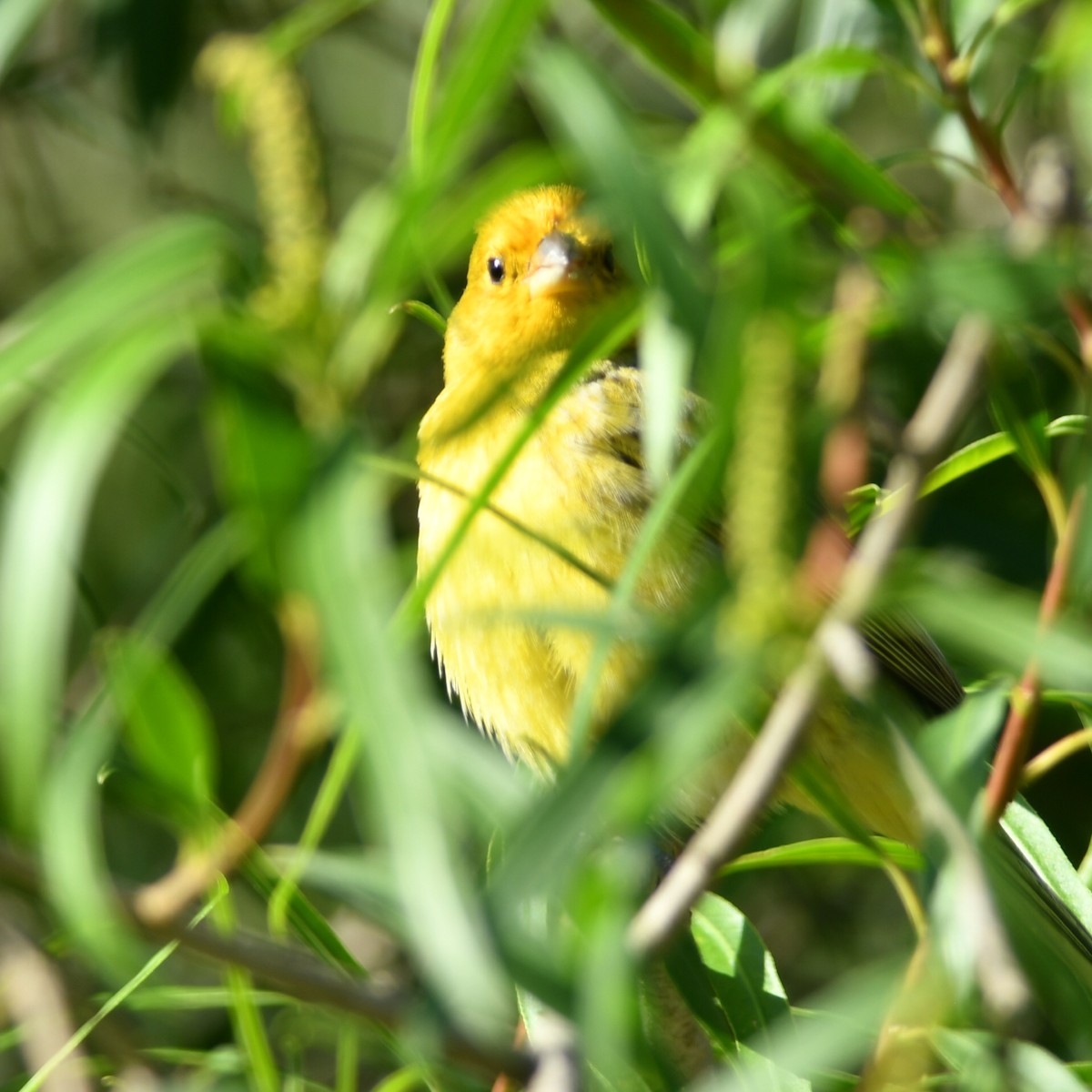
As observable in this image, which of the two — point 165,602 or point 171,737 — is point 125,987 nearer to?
point 171,737

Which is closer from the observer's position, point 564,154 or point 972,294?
point 972,294

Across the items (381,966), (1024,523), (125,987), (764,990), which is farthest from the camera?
(381,966)

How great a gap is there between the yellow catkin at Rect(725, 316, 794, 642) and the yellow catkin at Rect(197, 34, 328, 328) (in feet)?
1.17

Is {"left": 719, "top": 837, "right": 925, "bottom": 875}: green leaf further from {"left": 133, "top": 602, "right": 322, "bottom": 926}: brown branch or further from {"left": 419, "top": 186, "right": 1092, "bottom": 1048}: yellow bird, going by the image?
{"left": 133, "top": 602, "right": 322, "bottom": 926}: brown branch

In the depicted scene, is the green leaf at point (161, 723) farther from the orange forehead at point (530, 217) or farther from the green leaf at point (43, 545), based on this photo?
the orange forehead at point (530, 217)

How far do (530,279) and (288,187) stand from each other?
105 inches

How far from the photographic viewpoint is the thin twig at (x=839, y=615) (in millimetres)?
1330

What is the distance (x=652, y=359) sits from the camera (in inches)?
68.1

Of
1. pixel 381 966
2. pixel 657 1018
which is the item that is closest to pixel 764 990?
pixel 657 1018

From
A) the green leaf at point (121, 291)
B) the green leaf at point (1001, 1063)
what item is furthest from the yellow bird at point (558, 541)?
the green leaf at point (121, 291)

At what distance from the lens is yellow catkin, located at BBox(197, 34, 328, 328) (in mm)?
1337

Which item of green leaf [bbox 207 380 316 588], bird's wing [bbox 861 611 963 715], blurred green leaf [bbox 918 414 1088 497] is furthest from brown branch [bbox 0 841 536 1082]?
bird's wing [bbox 861 611 963 715]

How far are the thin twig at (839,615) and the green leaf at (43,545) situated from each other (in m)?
0.54

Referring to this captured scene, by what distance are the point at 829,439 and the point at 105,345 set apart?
25.1 inches
